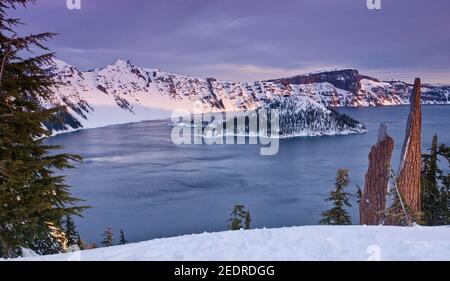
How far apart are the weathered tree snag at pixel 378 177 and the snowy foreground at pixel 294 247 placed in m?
2.69

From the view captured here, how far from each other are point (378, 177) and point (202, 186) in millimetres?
49003

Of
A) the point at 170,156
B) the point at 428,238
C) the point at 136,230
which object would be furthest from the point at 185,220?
the point at 170,156

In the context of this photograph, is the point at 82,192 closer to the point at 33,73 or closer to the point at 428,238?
the point at 33,73

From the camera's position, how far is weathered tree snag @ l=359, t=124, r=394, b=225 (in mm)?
9648

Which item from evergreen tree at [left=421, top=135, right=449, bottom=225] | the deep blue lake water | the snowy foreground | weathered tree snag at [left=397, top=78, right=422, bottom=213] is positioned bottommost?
the deep blue lake water

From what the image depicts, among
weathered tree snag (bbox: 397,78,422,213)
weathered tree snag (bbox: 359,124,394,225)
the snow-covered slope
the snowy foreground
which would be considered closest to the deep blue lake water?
weathered tree snag (bbox: 397,78,422,213)

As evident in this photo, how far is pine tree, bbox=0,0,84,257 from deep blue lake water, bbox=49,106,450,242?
31.8 metres

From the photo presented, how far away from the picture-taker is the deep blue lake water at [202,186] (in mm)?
42438

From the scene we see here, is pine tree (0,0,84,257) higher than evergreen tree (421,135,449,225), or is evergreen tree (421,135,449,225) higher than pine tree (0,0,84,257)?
pine tree (0,0,84,257)

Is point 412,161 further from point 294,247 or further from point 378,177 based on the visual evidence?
point 294,247

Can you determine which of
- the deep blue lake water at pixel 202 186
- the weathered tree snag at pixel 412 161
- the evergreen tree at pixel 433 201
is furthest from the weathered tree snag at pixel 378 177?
the deep blue lake water at pixel 202 186

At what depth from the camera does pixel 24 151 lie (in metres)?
8.17

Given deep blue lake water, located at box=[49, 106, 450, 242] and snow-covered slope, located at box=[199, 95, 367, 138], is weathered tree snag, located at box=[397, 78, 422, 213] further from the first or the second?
snow-covered slope, located at box=[199, 95, 367, 138]
